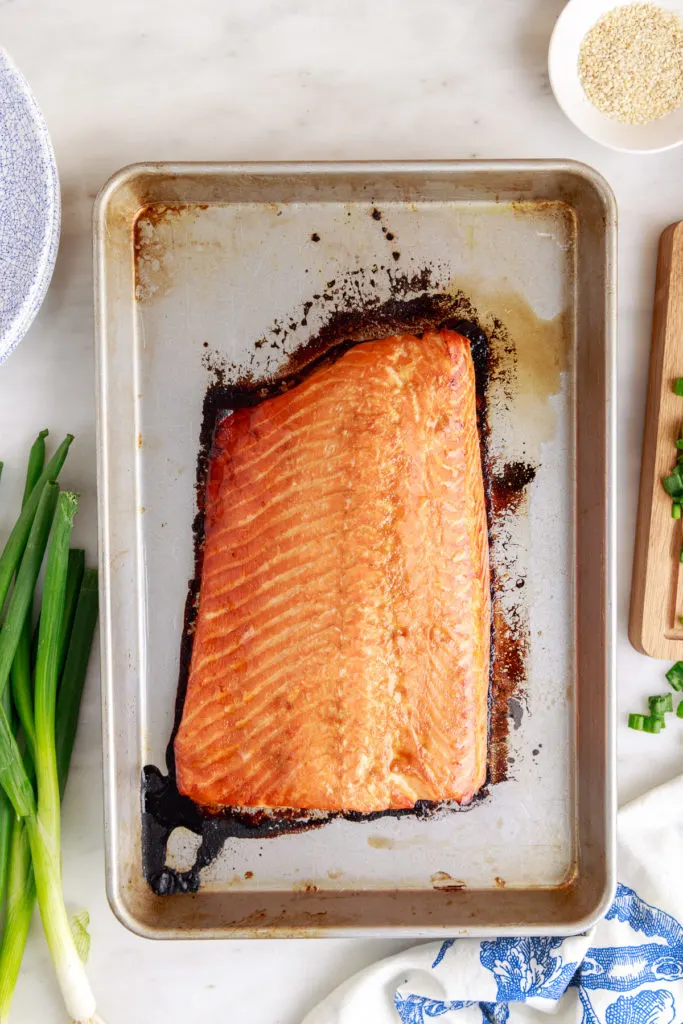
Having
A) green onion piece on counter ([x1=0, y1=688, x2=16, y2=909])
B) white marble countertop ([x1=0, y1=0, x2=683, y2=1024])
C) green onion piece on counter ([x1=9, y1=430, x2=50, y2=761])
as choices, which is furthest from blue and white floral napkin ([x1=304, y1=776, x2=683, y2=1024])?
white marble countertop ([x1=0, y1=0, x2=683, y2=1024])

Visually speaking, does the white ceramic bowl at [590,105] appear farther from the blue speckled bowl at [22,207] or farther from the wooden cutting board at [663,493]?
the blue speckled bowl at [22,207]

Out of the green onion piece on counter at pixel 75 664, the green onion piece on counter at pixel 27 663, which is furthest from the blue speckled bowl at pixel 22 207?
the green onion piece on counter at pixel 75 664

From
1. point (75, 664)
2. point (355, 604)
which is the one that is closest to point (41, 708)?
point (75, 664)

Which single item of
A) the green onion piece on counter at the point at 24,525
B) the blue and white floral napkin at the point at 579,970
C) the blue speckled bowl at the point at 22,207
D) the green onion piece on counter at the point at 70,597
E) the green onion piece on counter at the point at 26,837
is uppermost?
the blue speckled bowl at the point at 22,207

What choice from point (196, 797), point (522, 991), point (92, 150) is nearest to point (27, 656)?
point (196, 797)

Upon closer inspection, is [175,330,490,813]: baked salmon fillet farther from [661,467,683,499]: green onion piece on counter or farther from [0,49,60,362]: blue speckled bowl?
[0,49,60,362]: blue speckled bowl

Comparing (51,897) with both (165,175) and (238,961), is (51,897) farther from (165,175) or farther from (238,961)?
(165,175)
